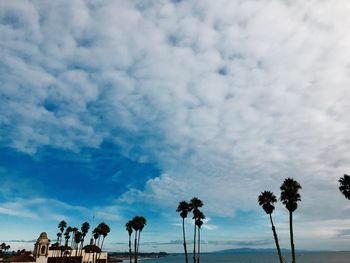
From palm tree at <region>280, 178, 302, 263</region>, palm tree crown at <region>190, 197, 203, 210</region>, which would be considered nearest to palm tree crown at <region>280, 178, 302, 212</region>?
palm tree at <region>280, 178, 302, 263</region>

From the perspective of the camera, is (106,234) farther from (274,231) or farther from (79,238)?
(274,231)

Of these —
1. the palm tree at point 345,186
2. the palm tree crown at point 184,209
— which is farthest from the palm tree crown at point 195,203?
the palm tree at point 345,186

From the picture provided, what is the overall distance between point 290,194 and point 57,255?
295 feet

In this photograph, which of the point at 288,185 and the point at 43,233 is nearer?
the point at 288,185

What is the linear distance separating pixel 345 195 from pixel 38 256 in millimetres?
91453

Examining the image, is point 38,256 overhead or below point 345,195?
below

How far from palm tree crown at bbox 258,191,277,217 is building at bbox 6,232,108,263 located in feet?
224

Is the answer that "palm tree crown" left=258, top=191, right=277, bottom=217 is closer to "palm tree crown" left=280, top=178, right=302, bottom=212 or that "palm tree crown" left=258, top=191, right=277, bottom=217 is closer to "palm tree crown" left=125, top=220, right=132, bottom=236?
"palm tree crown" left=280, top=178, right=302, bottom=212

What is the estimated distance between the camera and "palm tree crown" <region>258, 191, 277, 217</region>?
6397 centimetres

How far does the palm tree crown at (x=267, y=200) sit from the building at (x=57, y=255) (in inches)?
2683

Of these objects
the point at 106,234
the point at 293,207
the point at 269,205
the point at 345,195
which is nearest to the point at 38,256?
→ the point at 106,234

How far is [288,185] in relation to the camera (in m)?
56.7

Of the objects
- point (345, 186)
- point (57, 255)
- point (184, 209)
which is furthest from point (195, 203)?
point (57, 255)

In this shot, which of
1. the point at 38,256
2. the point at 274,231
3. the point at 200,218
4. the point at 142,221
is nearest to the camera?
the point at 274,231
